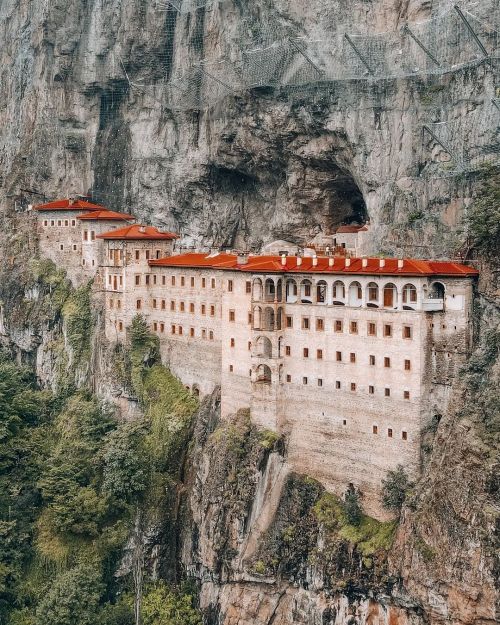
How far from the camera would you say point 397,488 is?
4303 centimetres

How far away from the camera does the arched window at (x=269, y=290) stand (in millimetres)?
47625

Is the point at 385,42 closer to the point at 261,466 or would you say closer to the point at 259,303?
the point at 259,303

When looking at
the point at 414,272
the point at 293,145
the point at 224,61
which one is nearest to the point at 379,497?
the point at 414,272

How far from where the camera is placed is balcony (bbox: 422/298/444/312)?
42312 millimetres

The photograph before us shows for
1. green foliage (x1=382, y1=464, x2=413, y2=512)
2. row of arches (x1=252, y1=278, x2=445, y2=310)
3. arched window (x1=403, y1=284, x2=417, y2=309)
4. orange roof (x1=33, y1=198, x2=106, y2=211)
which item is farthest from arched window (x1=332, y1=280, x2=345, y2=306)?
orange roof (x1=33, y1=198, x2=106, y2=211)

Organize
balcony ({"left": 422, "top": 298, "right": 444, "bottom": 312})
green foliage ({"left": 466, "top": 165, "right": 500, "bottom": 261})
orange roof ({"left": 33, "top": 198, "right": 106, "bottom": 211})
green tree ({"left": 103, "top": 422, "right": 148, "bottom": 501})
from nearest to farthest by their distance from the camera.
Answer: green foliage ({"left": 466, "top": 165, "right": 500, "bottom": 261}), balcony ({"left": 422, "top": 298, "right": 444, "bottom": 312}), green tree ({"left": 103, "top": 422, "right": 148, "bottom": 501}), orange roof ({"left": 33, "top": 198, "right": 106, "bottom": 211})

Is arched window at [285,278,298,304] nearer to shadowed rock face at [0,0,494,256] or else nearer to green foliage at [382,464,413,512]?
shadowed rock face at [0,0,494,256]

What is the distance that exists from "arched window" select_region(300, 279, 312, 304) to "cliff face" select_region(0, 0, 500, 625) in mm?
5855

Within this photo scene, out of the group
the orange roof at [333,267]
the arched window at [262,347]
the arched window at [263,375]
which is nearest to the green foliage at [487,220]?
the orange roof at [333,267]

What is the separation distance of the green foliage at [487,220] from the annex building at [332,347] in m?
1.39

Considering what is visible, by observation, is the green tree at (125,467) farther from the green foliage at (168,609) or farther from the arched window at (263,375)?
the arched window at (263,375)

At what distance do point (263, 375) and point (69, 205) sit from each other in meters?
29.2

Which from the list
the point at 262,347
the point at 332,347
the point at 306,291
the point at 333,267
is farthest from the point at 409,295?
the point at 262,347

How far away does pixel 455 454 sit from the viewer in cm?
4009
